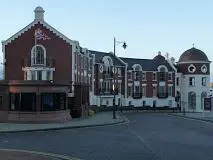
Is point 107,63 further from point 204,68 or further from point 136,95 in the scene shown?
point 204,68

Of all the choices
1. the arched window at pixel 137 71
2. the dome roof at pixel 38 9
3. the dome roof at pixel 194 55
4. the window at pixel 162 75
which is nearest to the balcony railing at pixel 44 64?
the dome roof at pixel 38 9

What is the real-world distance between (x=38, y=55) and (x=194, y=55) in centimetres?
4660

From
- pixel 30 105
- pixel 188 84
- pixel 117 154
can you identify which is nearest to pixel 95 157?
pixel 117 154

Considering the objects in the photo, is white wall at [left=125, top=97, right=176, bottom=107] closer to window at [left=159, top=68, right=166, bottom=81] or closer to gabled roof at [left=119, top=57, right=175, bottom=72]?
window at [left=159, top=68, right=166, bottom=81]

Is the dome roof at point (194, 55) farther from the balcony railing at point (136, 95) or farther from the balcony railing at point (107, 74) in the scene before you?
the balcony railing at point (107, 74)

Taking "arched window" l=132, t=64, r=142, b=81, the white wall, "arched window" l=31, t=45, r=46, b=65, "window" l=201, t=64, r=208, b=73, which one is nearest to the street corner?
"arched window" l=31, t=45, r=46, b=65

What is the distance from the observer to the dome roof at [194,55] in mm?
Result: 93500

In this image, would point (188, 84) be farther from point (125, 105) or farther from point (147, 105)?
point (125, 105)

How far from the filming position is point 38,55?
56.3 meters

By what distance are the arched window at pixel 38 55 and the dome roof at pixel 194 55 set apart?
1807 inches

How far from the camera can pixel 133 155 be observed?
63.7 ft

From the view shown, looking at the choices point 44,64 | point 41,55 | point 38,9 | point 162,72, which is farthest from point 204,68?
point 38,9

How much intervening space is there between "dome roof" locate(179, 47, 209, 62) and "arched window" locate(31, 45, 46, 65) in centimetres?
4591

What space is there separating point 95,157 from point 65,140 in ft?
24.8
